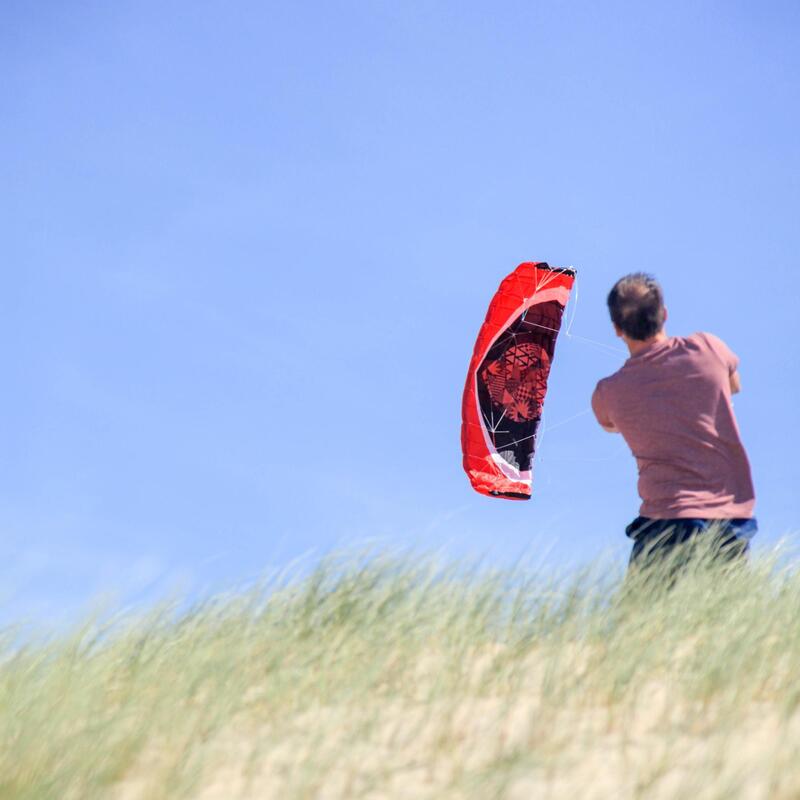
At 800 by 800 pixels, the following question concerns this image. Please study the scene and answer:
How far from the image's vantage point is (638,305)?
15.3ft

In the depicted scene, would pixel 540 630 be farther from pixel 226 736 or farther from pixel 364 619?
pixel 226 736

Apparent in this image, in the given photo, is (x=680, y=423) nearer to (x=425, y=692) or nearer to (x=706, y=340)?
(x=706, y=340)

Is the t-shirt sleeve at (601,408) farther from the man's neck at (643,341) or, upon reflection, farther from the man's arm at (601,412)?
the man's neck at (643,341)

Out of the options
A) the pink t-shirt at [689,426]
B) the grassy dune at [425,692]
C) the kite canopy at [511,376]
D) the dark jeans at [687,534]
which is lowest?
the grassy dune at [425,692]

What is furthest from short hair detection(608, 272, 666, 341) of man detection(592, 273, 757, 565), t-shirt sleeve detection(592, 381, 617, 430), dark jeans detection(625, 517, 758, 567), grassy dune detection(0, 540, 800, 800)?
grassy dune detection(0, 540, 800, 800)

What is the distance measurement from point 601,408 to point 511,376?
16.5 ft

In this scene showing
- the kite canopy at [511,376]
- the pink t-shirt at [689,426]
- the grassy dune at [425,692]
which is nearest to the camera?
the grassy dune at [425,692]

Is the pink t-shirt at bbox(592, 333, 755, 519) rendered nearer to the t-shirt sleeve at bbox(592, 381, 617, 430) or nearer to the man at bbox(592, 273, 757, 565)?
the man at bbox(592, 273, 757, 565)

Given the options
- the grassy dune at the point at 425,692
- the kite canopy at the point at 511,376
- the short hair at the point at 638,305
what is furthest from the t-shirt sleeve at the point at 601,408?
the kite canopy at the point at 511,376

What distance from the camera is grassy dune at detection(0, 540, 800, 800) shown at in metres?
3.60

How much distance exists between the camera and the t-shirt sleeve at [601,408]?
16.0 ft

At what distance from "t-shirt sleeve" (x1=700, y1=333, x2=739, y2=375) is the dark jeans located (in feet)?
2.22

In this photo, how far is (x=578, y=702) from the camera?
13.1ft

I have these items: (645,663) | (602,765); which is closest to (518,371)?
(645,663)
